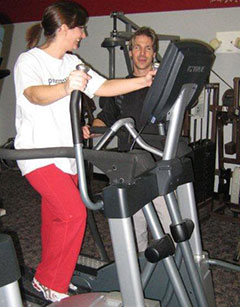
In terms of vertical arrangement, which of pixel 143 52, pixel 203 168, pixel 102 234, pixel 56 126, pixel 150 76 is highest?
pixel 143 52

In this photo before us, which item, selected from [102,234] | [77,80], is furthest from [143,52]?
[102,234]

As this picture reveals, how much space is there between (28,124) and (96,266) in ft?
3.58

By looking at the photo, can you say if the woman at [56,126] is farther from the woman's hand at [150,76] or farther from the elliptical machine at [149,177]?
the elliptical machine at [149,177]

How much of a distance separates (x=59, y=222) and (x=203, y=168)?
Result: 194 centimetres

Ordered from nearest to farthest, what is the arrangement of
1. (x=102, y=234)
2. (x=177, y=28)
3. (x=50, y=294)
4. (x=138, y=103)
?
(x=50, y=294)
(x=138, y=103)
(x=102, y=234)
(x=177, y=28)

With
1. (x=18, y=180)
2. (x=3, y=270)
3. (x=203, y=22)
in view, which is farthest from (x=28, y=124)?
(x=18, y=180)

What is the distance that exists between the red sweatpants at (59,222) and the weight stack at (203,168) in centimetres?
168

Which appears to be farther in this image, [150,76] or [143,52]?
[143,52]

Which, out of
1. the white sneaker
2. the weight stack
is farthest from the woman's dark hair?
the weight stack

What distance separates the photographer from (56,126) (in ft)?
6.43

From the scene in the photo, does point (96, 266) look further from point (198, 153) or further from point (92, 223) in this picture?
point (198, 153)

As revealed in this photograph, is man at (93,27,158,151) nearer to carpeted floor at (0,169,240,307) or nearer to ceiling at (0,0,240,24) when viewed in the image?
carpeted floor at (0,169,240,307)

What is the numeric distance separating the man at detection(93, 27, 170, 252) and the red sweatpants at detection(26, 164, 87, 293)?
0.48 meters

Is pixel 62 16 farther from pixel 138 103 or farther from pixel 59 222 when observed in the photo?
pixel 59 222
